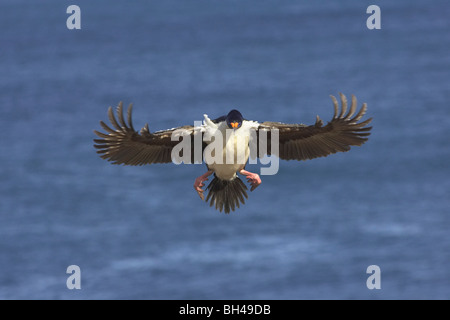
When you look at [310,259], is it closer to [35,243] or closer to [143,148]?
[35,243]

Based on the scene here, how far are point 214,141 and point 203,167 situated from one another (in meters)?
141

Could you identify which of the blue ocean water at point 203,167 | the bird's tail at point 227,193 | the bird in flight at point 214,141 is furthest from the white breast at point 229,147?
the blue ocean water at point 203,167

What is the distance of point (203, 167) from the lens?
563ft

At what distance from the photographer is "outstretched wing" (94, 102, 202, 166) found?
3086 centimetres

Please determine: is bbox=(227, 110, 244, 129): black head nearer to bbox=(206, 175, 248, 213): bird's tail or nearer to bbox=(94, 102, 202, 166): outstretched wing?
bbox=(94, 102, 202, 166): outstretched wing

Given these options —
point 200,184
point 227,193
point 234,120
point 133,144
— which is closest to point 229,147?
point 234,120

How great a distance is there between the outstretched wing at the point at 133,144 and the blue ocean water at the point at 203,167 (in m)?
112

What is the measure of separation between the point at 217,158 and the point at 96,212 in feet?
450

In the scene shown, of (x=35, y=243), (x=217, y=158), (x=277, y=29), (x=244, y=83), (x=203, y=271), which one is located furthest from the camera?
(x=277, y=29)

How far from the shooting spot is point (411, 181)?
170 metres

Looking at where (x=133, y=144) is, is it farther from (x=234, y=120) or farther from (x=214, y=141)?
(x=234, y=120)

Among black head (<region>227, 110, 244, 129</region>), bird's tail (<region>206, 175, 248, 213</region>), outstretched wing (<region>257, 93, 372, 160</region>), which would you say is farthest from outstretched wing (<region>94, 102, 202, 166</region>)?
outstretched wing (<region>257, 93, 372, 160</region>)

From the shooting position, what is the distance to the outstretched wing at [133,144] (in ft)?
101
